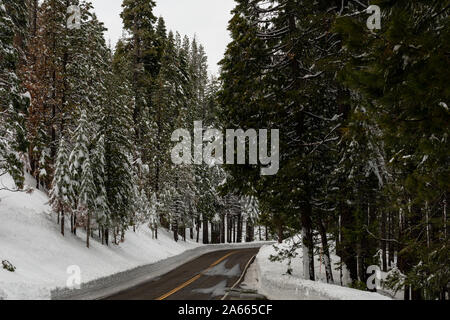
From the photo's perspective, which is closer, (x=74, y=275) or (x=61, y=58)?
(x=74, y=275)

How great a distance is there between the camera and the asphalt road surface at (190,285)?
13539mm

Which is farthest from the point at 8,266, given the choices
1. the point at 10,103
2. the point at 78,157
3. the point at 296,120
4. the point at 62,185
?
the point at 296,120

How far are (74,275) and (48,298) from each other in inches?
140

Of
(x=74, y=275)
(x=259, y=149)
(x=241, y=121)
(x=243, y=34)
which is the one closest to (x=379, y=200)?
(x=259, y=149)

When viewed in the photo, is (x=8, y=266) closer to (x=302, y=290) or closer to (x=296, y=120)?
(x=302, y=290)

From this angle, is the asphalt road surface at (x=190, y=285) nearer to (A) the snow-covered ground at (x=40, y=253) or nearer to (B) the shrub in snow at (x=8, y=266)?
(A) the snow-covered ground at (x=40, y=253)

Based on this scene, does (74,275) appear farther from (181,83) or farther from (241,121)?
(181,83)

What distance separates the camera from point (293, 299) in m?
12.5

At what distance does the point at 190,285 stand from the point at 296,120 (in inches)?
342

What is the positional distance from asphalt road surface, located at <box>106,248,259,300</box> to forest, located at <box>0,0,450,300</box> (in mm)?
3439

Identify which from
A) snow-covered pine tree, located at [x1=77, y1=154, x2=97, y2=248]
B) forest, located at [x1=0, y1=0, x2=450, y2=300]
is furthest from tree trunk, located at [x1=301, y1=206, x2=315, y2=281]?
snow-covered pine tree, located at [x1=77, y1=154, x2=97, y2=248]

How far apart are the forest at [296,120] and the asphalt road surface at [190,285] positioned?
344 centimetres

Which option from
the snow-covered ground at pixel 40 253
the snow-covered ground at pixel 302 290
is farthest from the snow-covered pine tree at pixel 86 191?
the snow-covered ground at pixel 302 290
